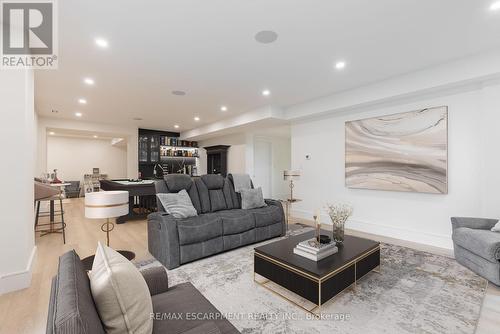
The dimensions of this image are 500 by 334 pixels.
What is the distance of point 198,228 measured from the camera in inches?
120

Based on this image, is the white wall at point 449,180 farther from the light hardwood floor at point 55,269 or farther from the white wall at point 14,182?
the white wall at point 14,182

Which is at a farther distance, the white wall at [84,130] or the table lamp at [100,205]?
the white wall at [84,130]

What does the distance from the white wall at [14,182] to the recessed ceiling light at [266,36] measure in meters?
2.63

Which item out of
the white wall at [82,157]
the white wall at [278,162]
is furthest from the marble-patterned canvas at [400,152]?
the white wall at [82,157]

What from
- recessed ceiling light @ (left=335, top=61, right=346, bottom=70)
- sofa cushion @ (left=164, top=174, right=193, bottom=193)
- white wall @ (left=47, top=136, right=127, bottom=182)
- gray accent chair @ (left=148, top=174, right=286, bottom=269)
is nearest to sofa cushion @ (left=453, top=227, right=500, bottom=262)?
gray accent chair @ (left=148, top=174, right=286, bottom=269)

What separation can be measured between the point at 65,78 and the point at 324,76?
431 centimetres

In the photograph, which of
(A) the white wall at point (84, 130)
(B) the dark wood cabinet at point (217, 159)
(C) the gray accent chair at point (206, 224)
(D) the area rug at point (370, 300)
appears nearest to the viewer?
(D) the area rug at point (370, 300)

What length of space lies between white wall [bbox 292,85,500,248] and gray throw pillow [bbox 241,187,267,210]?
188cm

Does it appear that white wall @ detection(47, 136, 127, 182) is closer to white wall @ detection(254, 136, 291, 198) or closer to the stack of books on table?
white wall @ detection(254, 136, 291, 198)

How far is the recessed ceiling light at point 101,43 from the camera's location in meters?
→ 2.69

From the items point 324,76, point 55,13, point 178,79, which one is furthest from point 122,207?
point 324,76

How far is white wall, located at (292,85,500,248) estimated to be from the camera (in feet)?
10.5

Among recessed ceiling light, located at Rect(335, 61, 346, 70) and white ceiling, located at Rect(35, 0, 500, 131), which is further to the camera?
recessed ceiling light, located at Rect(335, 61, 346, 70)

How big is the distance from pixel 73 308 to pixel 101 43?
3074 mm
